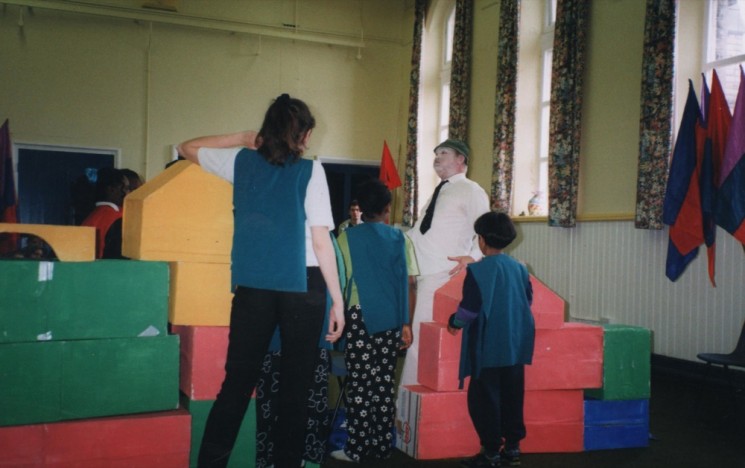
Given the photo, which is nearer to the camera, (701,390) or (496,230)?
(496,230)

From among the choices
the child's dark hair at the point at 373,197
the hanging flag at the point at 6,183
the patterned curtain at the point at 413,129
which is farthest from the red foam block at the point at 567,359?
the patterned curtain at the point at 413,129

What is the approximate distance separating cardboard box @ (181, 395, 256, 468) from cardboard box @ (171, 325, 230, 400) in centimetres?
3

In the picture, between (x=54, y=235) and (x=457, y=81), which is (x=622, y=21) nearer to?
(x=457, y=81)

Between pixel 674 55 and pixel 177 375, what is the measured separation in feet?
14.2

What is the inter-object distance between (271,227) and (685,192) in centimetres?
367

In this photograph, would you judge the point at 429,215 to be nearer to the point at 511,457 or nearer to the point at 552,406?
the point at 552,406

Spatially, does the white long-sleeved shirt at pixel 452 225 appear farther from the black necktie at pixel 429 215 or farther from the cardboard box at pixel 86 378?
the cardboard box at pixel 86 378

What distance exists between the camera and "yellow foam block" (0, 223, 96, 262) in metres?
2.27

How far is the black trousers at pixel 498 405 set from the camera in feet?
9.37

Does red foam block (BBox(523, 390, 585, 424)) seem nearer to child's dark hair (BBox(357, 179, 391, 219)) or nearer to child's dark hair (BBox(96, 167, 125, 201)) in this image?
child's dark hair (BBox(357, 179, 391, 219))

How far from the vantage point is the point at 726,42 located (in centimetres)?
512

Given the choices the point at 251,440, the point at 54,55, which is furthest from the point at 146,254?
the point at 54,55

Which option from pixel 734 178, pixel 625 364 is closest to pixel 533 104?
pixel 734 178

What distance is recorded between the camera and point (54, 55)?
816cm
